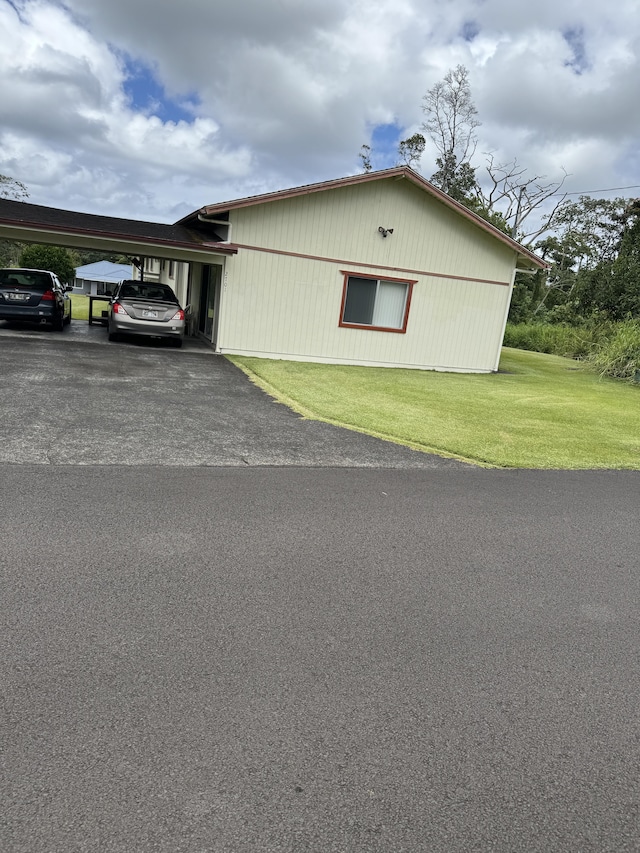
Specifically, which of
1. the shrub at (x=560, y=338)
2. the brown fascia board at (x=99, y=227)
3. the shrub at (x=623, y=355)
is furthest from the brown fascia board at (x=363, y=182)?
the shrub at (x=560, y=338)

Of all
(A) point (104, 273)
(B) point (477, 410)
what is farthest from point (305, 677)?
(A) point (104, 273)

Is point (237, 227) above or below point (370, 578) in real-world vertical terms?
above

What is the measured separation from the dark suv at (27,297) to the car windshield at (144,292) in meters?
2.19

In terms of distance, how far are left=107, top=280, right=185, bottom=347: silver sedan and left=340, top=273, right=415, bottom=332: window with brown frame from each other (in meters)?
4.51

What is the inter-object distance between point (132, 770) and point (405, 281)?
15532mm

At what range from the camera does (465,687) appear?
9.41 ft

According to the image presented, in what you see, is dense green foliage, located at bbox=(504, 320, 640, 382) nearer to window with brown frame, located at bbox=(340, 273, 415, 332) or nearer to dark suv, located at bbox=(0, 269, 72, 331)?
window with brown frame, located at bbox=(340, 273, 415, 332)

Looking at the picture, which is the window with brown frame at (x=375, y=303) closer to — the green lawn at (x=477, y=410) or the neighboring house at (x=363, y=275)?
the neighboring house at (x=363, y=275)

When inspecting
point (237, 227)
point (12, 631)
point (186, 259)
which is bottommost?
point (12, 631)

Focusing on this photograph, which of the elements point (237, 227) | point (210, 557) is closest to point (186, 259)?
point (237, 227)

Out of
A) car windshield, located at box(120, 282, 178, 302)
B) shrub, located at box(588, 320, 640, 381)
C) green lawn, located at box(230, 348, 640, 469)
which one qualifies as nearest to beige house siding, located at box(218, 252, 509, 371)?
green lawn, located at box(230, 348, 640, 469)

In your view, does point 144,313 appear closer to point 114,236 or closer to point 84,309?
point 114,236

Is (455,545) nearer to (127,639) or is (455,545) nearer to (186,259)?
(127,639)

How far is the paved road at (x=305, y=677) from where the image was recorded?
2076mm
